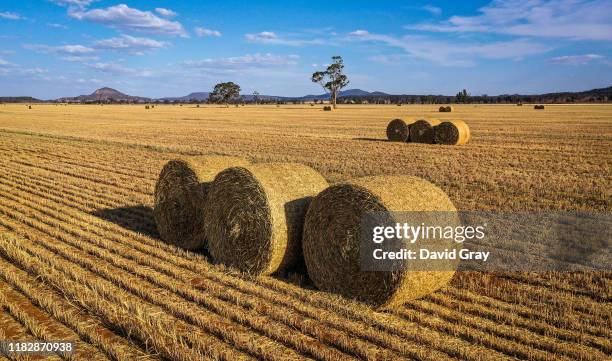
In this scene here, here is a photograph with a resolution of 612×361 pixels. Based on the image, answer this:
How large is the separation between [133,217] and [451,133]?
16.8 meters

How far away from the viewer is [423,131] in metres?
24.8

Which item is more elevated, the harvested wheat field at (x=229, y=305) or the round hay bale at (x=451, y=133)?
the round hay bale at (x=451, y=133)

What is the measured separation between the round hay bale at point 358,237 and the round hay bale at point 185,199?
7.98 ft

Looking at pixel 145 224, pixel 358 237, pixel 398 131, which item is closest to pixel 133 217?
pixel 145 224

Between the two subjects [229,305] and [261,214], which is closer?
[229,305]

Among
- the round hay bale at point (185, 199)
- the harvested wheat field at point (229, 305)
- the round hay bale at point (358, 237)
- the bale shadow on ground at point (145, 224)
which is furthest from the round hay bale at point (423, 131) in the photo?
the round hay bale at point (358, 237)

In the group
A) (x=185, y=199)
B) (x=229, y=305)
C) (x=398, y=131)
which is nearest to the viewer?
(x=229, y=305)

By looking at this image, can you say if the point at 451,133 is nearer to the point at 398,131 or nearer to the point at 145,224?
the point at 398,131

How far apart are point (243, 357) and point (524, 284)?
4019 mm

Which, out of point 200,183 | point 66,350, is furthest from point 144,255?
point 66,350

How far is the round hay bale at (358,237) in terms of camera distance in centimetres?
595

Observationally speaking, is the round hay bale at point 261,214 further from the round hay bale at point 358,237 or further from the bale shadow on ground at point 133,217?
the bale shadow on ground at point 133,217

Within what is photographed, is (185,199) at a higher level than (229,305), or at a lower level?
higher

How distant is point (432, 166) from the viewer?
1642 cm
